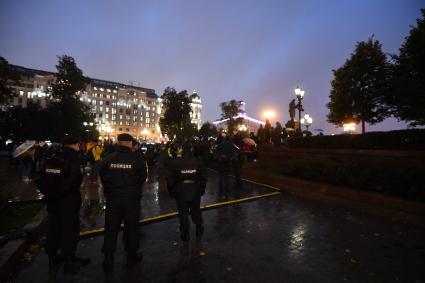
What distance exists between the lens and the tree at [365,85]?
26.9 meters

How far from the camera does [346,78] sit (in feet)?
92.5

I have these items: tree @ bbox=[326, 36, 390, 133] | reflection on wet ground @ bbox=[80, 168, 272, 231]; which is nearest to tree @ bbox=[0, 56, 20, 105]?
reflection on wet ground @ bbox=[80, 168, 272, 231]

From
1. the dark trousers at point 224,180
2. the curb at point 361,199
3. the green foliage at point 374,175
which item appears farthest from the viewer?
the dark trousers at point 224,180

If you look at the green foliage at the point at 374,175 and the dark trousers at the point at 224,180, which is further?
the dark trousers at the point at 224,180

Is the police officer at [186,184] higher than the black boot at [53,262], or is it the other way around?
the police officer at [186,184]

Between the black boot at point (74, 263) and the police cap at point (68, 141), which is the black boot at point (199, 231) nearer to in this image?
the black boot at point (74, 263)

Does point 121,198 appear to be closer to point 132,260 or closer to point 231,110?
point 132,260

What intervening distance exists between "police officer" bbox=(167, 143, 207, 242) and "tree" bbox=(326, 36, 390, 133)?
90.4 feet

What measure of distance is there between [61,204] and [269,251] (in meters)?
3.60

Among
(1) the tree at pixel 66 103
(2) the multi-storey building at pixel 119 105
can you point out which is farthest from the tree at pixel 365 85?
(2) the multi-storey building at pixel 119 105

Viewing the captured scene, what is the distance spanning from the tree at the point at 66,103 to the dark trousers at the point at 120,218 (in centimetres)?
4857

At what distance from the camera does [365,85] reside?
27.3m

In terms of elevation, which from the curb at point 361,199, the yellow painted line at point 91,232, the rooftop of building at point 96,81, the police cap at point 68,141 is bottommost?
the yellow painted line at point 91,232

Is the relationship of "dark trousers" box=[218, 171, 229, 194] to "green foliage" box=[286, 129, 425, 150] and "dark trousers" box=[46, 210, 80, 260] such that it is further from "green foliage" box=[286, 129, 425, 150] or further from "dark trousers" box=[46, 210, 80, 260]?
"green foliage" box=[286, 129, 425, 150]
